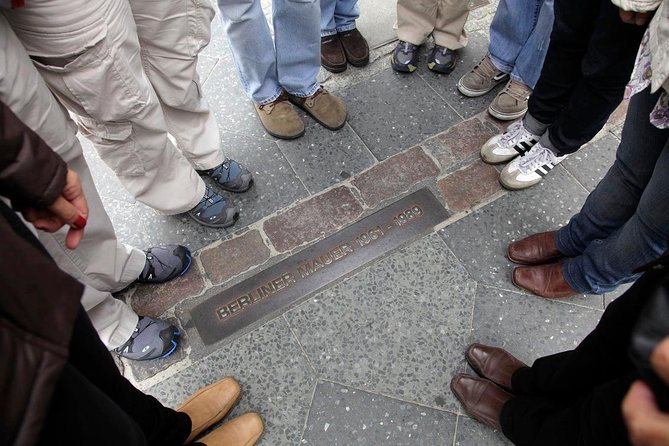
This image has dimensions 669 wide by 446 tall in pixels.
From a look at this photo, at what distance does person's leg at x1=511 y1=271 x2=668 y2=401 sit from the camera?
929mm

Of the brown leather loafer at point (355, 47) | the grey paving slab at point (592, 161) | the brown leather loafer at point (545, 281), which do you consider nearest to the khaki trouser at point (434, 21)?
the brown leather loafer at point (355, 47)

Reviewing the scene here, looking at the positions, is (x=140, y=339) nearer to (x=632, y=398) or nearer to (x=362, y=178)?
(x=362, y=178)

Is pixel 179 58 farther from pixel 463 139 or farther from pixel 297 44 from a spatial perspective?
pixel 463 139

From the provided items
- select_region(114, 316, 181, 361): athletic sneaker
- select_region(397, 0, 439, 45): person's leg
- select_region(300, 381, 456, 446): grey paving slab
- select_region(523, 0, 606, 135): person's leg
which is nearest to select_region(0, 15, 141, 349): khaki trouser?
select_region(114, 316, 181, 361): athletic sneaker

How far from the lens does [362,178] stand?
2236 millimetres

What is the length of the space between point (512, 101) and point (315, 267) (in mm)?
1416

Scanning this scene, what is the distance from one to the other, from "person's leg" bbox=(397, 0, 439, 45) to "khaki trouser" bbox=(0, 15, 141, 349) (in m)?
1.87

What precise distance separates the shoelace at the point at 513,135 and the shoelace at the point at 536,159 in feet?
0.37

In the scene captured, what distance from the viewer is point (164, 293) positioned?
6.26 ft

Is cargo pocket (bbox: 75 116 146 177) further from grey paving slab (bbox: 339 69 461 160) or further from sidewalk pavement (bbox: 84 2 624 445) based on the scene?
grey paving slab (bbox: 339 69 461 160)

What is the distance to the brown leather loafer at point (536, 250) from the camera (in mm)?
1927

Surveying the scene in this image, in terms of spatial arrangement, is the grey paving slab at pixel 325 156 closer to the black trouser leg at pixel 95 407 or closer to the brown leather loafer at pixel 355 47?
the brown leather loafer at pixel 355 47

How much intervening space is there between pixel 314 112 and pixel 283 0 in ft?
1.91

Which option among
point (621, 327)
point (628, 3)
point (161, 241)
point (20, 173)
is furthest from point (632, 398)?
point (161, 241)
